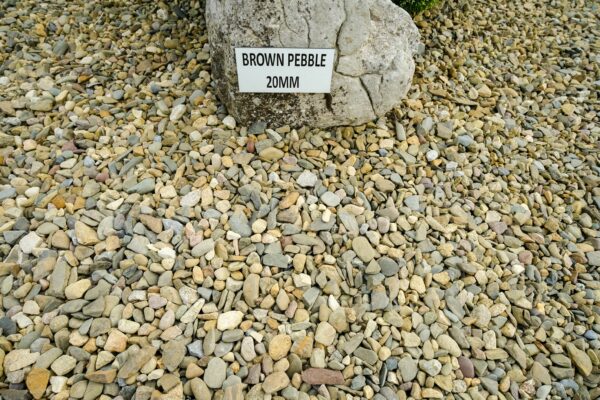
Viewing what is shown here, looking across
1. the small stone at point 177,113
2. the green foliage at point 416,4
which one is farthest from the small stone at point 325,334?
the green foliage at point 416,4

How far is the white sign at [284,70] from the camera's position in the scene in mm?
2221

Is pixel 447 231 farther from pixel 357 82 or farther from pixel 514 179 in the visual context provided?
pixel 357 82

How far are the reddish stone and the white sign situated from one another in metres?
1.33

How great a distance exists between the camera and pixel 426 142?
8.43ft

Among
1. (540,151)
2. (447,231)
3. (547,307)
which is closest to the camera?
(547,307)

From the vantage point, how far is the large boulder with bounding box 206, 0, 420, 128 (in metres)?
2.14

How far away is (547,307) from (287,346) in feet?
3.88

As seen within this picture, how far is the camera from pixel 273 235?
2068 mm

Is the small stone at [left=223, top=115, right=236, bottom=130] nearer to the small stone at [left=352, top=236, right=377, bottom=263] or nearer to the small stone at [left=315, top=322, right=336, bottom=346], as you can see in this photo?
the small stone at [left=352, top=236, right=377, bottom=263]

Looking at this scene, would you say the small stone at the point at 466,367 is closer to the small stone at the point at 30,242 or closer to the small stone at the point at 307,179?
the small stone at the point at 307,179

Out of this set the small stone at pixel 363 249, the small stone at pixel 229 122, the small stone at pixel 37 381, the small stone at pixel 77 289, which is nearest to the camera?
the small stone at pixel 37 381

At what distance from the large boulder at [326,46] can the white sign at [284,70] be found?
36mm

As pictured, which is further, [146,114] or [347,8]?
[146,114]

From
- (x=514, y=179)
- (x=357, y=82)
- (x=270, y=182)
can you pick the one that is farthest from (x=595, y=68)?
(x=270, y=182)
